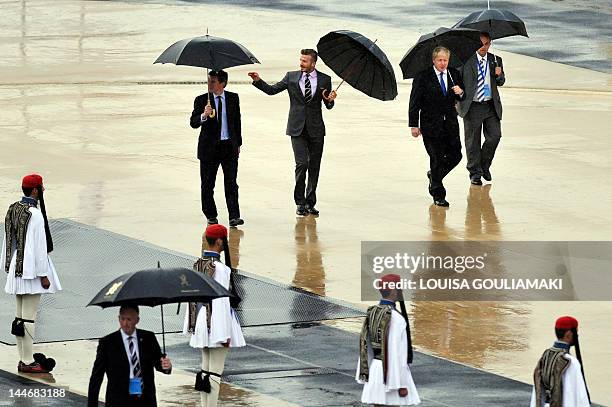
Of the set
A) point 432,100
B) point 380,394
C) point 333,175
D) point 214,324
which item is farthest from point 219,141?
point 380,394

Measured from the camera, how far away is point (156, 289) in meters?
11.4

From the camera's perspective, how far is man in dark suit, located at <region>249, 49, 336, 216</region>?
20500 millimetres

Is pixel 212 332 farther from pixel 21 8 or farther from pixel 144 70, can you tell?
pixel 21 8

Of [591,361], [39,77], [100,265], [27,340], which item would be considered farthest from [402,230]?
[39,77]

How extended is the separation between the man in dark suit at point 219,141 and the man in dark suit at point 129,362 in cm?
862

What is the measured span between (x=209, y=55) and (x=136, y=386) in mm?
8272

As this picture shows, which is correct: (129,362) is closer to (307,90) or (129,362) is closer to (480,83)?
(307,90)

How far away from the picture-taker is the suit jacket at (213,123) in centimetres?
1988

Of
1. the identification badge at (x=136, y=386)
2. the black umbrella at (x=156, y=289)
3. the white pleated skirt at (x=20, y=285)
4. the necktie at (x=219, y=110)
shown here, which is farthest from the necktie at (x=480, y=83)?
the identification badge at (x=136, y=386)

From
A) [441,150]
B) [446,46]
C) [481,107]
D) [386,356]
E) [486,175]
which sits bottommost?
[486,175]

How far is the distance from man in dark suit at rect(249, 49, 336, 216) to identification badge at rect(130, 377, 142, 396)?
9.38 metres

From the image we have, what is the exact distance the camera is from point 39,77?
32062mm

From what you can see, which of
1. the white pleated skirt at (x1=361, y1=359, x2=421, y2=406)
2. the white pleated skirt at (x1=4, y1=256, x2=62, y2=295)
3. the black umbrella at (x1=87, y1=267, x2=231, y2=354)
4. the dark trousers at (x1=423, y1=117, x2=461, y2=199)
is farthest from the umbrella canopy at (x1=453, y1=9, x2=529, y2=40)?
the black umbrella at (x1=87, y1=267, x2=231, y2=354)

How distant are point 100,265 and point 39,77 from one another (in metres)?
14.4
